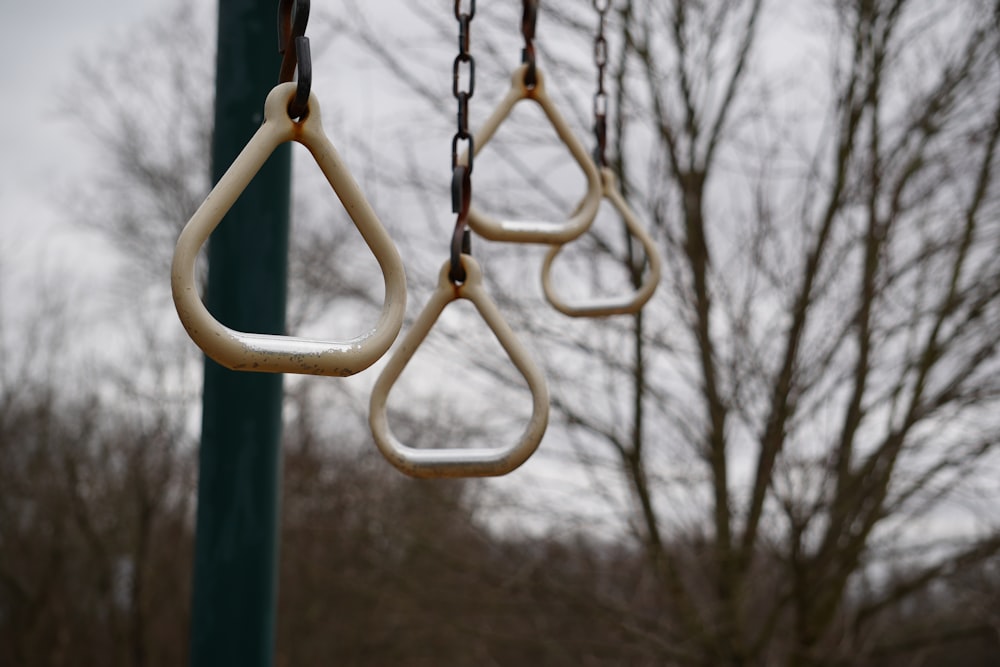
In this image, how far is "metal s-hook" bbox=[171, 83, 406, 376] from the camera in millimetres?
758

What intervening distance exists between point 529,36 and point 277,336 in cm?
69

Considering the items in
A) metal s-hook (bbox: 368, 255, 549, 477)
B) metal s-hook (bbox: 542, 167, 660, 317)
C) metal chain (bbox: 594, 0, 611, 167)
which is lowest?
metal s-hook (bbox: 368, 255, 549, 477)

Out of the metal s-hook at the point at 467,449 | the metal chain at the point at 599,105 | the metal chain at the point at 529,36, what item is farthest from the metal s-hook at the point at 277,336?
the metal chain at the point at 599,105

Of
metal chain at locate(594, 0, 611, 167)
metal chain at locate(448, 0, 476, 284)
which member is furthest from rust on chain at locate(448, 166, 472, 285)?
metal chain at locate(594, 0, 611, 167)

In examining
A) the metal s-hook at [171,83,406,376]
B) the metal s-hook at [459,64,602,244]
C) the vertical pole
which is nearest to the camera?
the metal s-hook at [171,83,406,376]

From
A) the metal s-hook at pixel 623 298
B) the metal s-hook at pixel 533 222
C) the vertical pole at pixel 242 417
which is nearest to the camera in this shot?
the metal s-hook at pixel 533 222

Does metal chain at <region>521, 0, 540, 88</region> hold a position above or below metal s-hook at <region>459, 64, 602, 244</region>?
above

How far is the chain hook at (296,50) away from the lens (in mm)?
829

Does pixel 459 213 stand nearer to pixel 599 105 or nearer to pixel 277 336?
pixel 277 336

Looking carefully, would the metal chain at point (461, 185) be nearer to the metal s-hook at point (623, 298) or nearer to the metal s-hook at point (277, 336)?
the metal s-hook at point (277, 336)

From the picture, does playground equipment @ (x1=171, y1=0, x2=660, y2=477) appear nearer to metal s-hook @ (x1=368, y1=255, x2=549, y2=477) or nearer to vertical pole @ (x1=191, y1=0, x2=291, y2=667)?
metal s-hook @ (x1=368, y1=255, x2=549, y2=477)

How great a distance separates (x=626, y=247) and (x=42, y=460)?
6274 mm

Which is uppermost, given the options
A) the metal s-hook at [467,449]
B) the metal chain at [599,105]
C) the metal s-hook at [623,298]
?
the metal chain at [599,105]

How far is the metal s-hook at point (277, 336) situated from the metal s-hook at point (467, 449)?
18 centimetres
